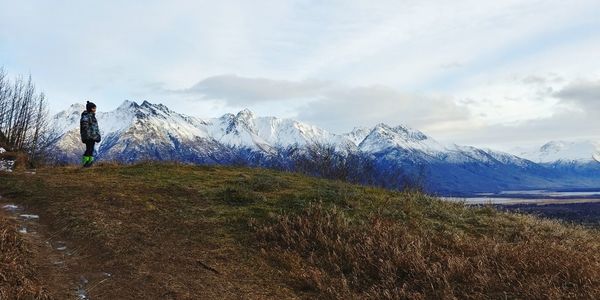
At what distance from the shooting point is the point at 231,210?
14.2 metres

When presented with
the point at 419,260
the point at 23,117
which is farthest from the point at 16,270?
the point at 23,117

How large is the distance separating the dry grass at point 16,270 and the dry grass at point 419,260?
15.6 feet

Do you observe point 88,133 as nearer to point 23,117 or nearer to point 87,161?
point 87,161

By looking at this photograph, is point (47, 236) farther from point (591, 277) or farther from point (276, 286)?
point (591, 277)

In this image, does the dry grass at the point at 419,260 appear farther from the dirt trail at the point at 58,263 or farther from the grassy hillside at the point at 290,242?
the dirt trail at the point at 58,263

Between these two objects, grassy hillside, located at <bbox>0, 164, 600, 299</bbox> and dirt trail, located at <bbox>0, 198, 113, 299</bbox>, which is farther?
grassy hillside, located at <bbox>0, 164, 600, 299</bbox>

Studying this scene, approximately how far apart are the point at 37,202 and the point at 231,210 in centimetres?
535

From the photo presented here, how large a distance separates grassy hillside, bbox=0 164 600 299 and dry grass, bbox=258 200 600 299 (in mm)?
30

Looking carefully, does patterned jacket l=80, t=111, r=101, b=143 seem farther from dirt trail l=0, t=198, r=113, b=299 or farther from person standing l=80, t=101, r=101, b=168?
dirt trail l=0, t=198, r=113, b=299

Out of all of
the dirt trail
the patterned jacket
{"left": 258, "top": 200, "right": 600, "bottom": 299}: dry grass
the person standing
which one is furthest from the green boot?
{"left": 258, "top": 200, "right": 600, "bottom": 299}: dry grass

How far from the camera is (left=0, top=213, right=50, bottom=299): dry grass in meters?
7.90

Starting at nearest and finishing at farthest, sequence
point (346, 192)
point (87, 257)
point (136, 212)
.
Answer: point (87, 257), point (136, 212), point (346, 192)

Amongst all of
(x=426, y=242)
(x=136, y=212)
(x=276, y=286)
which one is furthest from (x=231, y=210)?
(x=426, y=242)

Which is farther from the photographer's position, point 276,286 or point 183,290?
point 276,286
